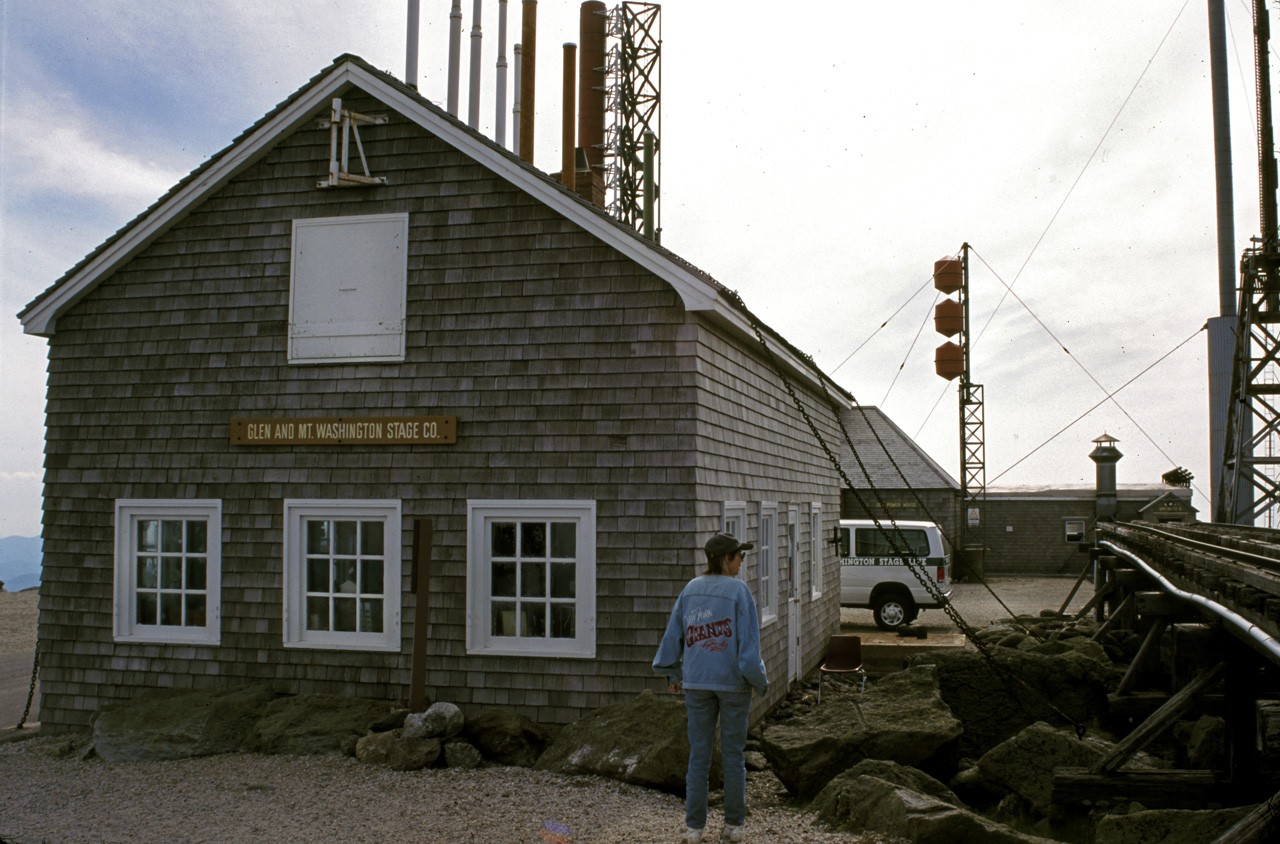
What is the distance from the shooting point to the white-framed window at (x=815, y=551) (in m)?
14.5

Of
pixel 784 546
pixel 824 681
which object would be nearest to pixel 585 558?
pixel 784 546

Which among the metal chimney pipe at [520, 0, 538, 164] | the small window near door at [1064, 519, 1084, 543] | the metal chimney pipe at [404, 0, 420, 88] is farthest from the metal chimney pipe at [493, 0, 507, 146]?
the small window near door at [1064, 519, 1084, 543]

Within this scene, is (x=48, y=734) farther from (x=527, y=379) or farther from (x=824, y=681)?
(x=824, y=681)

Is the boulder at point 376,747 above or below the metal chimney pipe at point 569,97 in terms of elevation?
below

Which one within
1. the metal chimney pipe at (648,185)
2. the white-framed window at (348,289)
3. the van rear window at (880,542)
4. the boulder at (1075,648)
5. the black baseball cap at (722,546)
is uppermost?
the metal chimney pipe at (648,185)

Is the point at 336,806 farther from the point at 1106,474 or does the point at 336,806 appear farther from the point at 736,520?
the point at 1106,474

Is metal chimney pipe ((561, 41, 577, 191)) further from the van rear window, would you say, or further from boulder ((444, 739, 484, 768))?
boulder ((444, 739, 484, 768))

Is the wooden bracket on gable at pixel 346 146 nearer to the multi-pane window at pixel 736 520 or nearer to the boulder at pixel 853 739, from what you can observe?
the multi-pane window at pixel 736 520

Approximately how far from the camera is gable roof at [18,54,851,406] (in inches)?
350

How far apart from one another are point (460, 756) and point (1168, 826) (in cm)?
501

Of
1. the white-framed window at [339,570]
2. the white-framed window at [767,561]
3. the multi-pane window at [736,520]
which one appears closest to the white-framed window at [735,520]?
the multi-pane window at [736,520]

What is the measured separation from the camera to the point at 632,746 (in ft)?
25.9

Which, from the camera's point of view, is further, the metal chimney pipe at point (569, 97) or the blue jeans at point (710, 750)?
the metal chimney pipe at point (569, 97)

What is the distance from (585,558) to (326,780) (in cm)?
270
